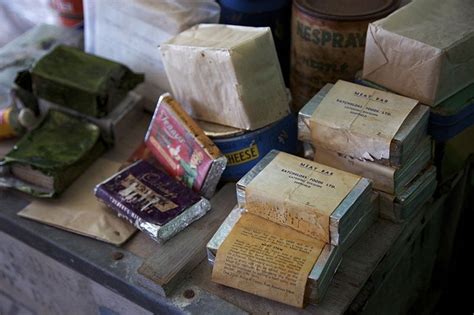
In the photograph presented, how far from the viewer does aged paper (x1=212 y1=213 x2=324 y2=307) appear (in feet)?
3.30

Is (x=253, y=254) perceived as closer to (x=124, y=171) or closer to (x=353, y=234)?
(x=353, y=234)

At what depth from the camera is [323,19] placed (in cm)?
129

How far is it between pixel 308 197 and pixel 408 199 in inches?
8.2

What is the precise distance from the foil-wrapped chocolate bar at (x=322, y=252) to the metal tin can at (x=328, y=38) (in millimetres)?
325

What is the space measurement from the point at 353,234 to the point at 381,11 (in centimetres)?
48

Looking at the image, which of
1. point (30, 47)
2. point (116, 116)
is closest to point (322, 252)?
point (116, 116)

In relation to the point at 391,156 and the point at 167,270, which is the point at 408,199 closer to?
the point at 391,156

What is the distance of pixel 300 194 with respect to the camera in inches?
41.2

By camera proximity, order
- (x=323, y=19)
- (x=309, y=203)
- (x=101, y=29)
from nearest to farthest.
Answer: (x=309, y=203), (x=323, y=19), (x=101, y=29)

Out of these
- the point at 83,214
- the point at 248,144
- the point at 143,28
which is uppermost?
the point at 143,28

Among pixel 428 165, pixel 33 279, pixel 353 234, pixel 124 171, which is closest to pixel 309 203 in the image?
pixel 353 234

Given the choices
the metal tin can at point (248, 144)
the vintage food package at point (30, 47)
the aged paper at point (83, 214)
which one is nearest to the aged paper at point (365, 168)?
the metal tin can at point (248, 144)

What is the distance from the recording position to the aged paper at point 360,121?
3.55 ft

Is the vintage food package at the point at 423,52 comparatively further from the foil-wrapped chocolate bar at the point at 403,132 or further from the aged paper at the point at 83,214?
the aged paper at the point at 83,214
